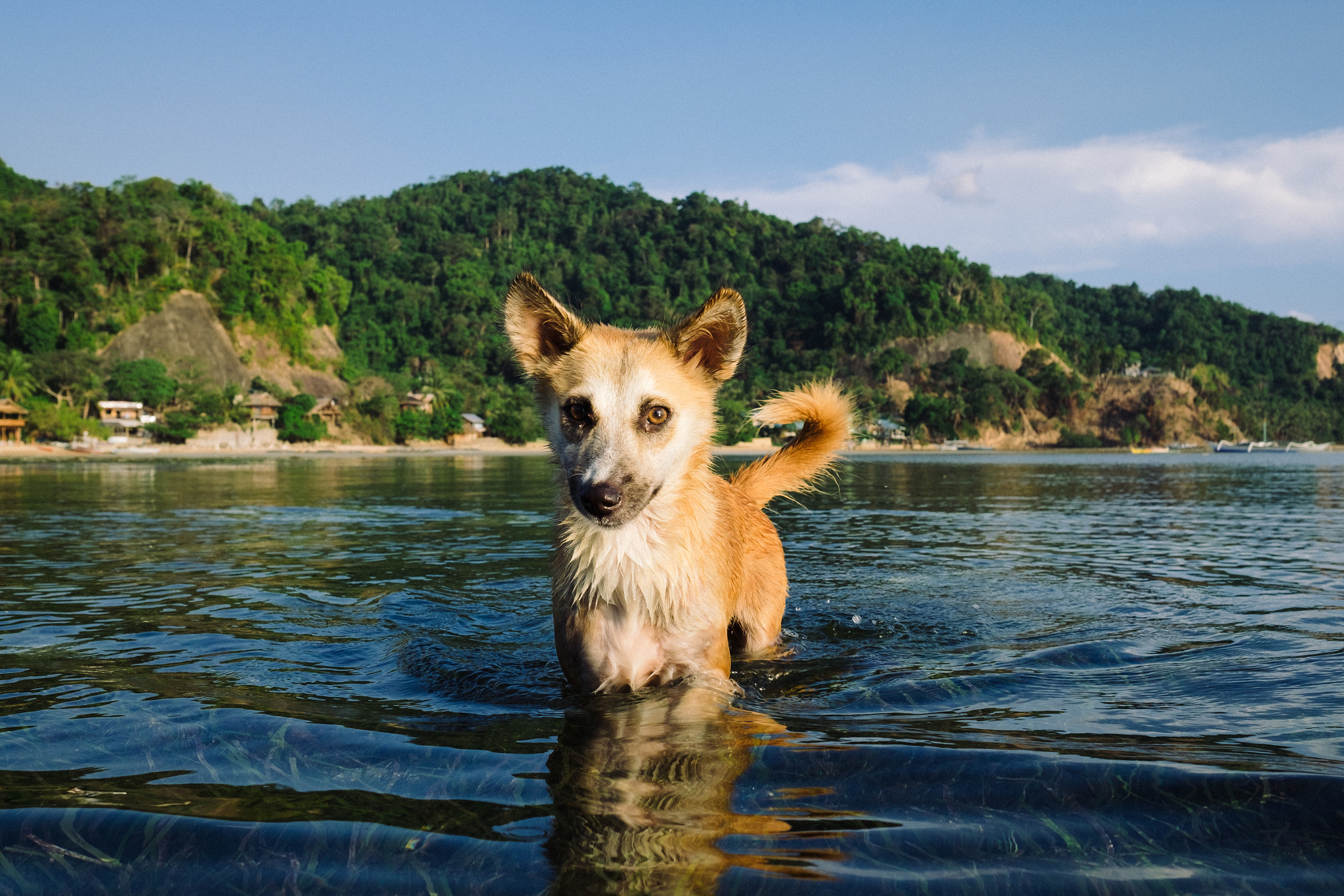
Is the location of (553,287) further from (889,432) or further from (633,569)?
(633,569)

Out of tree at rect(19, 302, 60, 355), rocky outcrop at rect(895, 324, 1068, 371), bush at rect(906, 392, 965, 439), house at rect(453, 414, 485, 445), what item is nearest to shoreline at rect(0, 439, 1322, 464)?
house at rect(453, 414, 485, 445)

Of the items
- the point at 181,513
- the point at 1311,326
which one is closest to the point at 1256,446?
the point at 1311,326

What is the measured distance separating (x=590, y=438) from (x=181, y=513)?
56.6ft

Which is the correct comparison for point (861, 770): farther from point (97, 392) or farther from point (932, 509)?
point (97, 392)

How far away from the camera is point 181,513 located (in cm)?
1883

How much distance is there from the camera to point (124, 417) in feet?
296

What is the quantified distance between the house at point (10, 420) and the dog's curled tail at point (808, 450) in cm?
9376

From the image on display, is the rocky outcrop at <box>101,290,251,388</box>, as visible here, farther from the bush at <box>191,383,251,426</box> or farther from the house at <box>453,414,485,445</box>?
the house at <box>453,414,485,445</box>

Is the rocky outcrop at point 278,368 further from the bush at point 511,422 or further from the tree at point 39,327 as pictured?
the tree at point 39,327

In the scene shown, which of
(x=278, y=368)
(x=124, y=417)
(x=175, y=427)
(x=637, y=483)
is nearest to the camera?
(x=637, y=483)

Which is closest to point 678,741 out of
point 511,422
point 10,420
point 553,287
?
point 553,287

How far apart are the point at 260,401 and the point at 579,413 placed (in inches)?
4049

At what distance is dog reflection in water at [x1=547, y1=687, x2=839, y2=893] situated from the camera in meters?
3.01

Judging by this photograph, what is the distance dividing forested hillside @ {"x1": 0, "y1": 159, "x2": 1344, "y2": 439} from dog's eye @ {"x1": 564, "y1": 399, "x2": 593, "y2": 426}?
86.8m
